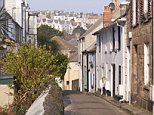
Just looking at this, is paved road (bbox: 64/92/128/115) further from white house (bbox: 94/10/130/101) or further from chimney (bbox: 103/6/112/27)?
chimney (bbox: 103/6/112/27)

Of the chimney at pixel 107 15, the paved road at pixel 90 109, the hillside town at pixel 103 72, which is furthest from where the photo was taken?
the chimney at pixel 107 15

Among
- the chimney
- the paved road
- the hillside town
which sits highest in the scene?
A: the chimney

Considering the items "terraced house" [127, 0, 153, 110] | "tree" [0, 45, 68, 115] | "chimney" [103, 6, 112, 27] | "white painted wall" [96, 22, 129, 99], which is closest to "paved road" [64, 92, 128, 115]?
"terraced house" [127, 0, 153, 110]

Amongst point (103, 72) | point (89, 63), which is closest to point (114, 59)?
point (103, 72)

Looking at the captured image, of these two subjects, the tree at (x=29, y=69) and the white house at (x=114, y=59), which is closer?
the tree at (x=29, y=69)

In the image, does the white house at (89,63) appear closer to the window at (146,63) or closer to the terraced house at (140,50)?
the terraced house at (140,50)

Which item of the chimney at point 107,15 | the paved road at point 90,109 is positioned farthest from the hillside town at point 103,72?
the chimney at point 107,15

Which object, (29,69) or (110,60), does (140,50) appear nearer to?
(29,69)

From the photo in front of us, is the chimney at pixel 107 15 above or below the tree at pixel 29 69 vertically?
above

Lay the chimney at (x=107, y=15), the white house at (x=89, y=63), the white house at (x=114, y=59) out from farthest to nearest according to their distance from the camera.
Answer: the white house at (x=89, y=63), the chimney at (x=107, y=15), the white house at (x=114, y=59)

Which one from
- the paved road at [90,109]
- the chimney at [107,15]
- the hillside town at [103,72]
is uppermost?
the chimney at [107,15]

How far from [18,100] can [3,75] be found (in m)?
3.35

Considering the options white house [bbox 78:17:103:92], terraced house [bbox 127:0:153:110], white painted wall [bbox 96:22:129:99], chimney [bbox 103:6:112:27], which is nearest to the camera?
terraced house [bbox 127:0:153:110]

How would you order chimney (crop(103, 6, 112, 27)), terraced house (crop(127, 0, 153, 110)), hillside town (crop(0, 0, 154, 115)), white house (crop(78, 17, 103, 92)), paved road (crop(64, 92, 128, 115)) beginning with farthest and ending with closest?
1. white house (crop(78, 17, 103, 92))
2. chimney (crop(103, 6, 112, 27))
3. paved road (crop(64, 92, 128, 115))
4. terraced house (crop(127, 0, 153, 110))
5. hillside town (crop(0, 0, 154, 115))
